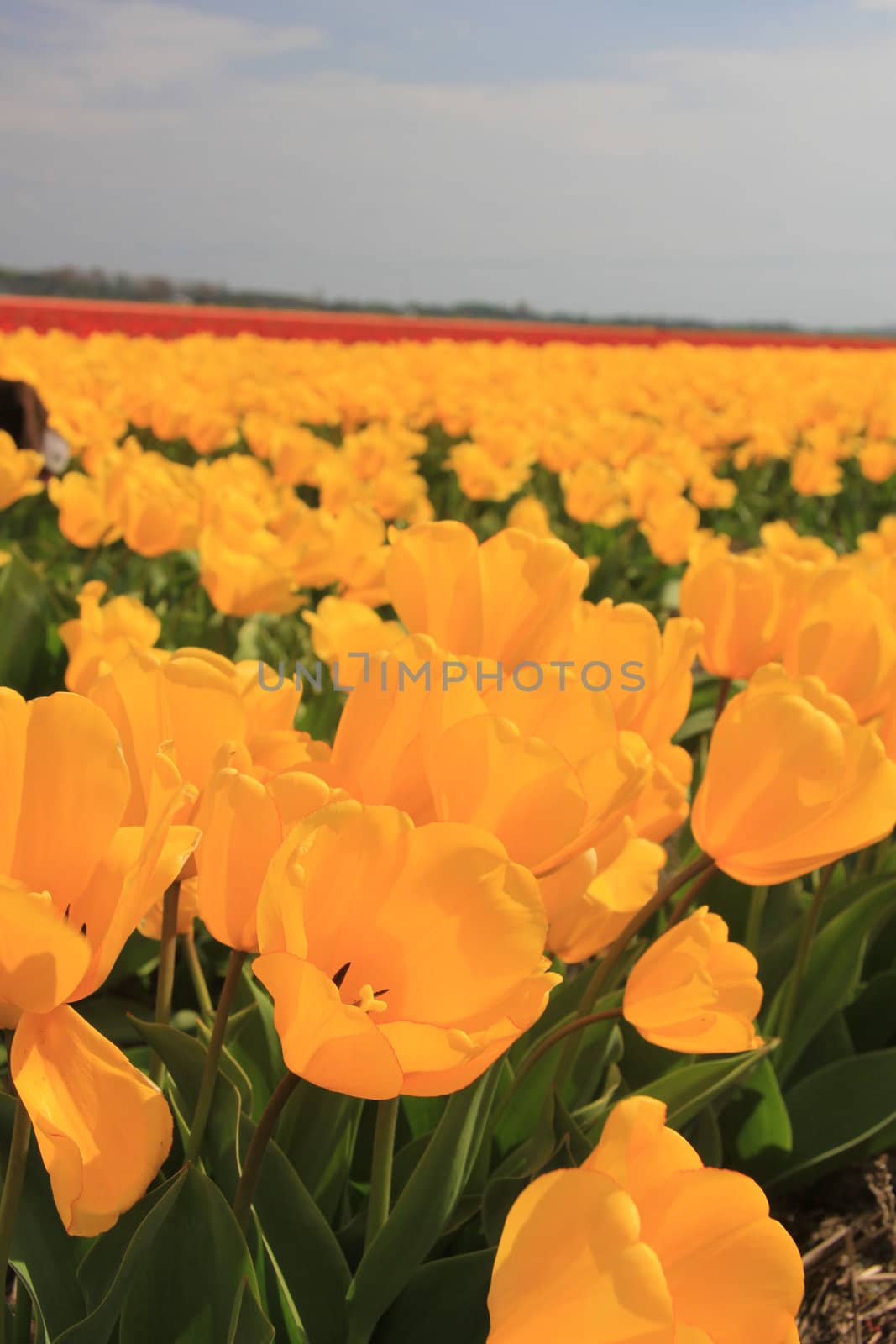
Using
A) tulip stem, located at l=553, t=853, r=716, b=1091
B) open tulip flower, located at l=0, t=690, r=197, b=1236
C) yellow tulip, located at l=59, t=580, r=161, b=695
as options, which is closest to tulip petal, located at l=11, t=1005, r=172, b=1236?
open tulip flower, located at l=0, t=690, r=197, b=1236

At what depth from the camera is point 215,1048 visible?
0.83 meters

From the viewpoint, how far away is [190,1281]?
0.88 meters

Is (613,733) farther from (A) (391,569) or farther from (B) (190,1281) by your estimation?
(B) (190,1281)

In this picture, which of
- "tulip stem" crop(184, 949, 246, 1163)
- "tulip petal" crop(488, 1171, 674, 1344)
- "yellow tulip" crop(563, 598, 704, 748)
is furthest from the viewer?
"yellow tulip" crop(563, 598, 704, 748)

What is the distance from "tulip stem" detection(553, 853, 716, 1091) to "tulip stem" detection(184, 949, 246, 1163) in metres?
0.33

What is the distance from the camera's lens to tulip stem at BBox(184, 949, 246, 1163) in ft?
2.60

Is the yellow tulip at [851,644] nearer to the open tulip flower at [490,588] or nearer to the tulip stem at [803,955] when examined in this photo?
the tulip stem at [803,955]

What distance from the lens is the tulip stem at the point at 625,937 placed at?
98cm

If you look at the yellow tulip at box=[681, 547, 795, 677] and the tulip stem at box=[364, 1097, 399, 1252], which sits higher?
the yellow tulip at box=[681, 547, 795, 677]

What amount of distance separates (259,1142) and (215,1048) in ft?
0.25

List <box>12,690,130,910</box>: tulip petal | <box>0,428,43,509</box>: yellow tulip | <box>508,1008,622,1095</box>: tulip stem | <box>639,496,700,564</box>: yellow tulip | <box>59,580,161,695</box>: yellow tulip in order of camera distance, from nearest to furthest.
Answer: <box>12,690,130,910</box>: tulip petal, <box>508,1008,622,1095</box>: tulip stem, <box>59,580,161,695</box>: yellow tulip, <box>0,428,43,509</box>: yellow tulip, <box>639,496,700,564</box>: yellow tulip

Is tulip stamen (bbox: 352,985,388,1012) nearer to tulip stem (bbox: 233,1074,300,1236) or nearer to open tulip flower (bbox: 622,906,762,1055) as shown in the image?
tulip stem (bbox: 233,1074,300,1236)

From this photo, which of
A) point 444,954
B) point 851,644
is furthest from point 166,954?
point 851,644

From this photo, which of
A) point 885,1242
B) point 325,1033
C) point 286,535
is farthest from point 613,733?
point 286,535
